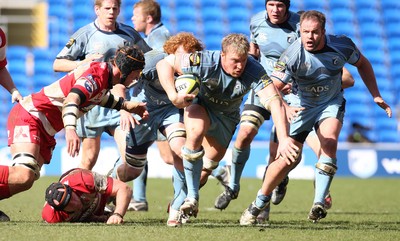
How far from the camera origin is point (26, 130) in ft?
25.6

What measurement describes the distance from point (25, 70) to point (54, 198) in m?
14.6

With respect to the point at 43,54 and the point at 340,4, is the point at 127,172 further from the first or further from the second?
the point at 340,4

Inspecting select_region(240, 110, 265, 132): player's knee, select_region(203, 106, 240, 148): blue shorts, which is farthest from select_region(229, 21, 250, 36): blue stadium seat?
select_region(203, 106, 240, 148): blue shorts

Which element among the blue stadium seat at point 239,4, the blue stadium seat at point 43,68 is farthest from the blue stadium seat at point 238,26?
the blue stadium seat at point 43,68

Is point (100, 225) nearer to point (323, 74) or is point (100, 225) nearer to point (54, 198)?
point (54, 198)

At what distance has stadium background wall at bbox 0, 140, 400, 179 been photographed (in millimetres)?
17266

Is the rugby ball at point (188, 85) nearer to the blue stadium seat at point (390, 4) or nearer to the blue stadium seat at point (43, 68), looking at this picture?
the blue stadium seat at point (43, 68)

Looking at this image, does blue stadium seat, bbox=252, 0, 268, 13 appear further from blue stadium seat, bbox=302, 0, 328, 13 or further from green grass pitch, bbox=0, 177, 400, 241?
green grass pitch, bbox=0, 177, 400, 241

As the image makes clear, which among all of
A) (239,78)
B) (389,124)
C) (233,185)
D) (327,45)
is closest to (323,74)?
(327,45)

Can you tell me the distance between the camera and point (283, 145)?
7.00 metres

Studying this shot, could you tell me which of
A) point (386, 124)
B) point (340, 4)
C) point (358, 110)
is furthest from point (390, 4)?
point (386, 124)

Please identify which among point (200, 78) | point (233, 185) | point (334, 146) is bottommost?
point (233, 185)

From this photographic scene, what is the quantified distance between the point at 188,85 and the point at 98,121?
270 cm

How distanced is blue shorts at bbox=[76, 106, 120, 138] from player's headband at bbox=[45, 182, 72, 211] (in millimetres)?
2821
